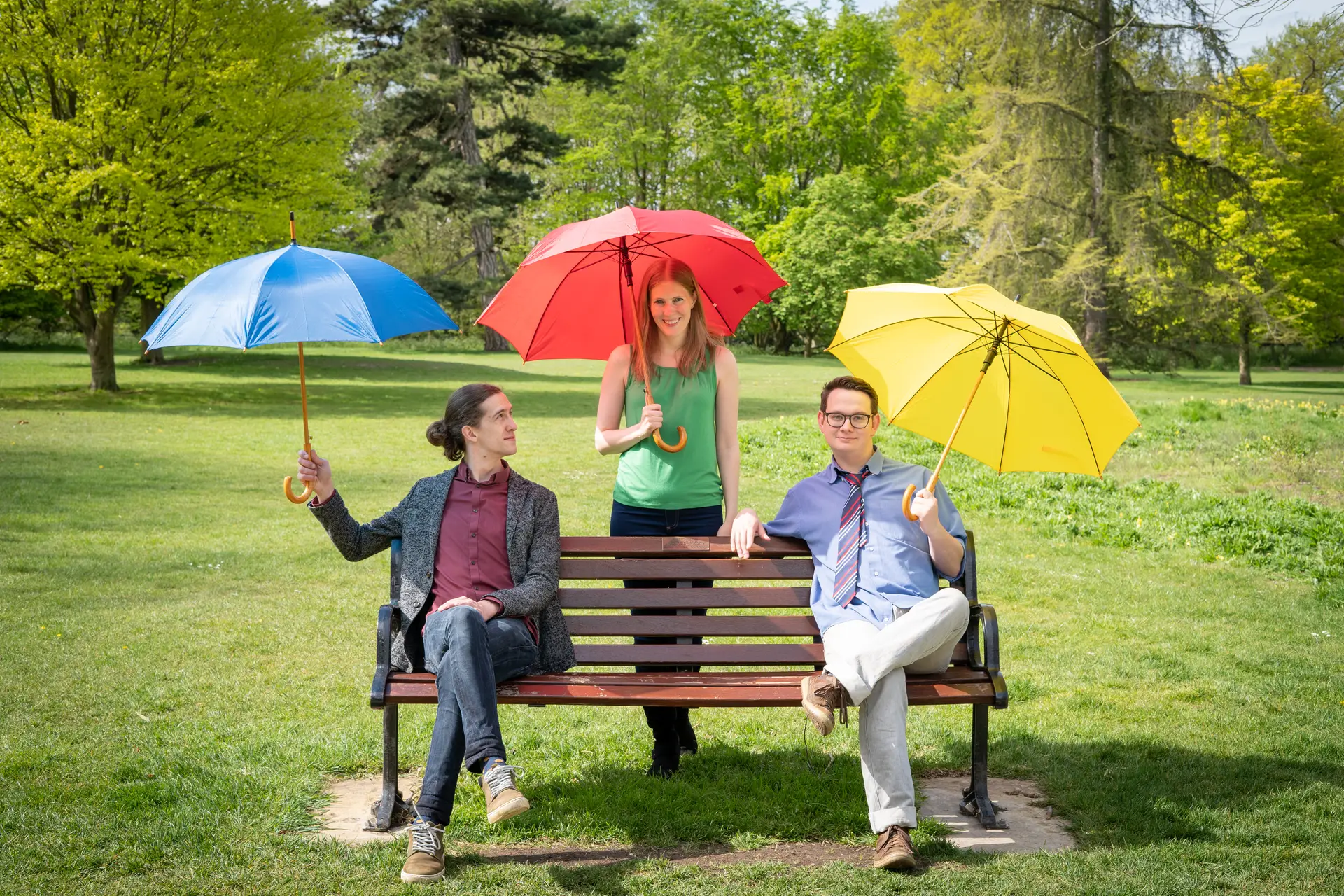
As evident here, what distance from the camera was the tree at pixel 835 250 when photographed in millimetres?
43844

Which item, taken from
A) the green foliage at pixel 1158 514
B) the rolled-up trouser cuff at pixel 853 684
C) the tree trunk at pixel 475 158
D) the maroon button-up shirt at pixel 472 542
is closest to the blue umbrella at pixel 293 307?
the maroon button-up shirt at pixel 472 542

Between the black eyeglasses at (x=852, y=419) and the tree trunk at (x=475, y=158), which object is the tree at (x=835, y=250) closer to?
the tree trunk at (x=475, y=158)

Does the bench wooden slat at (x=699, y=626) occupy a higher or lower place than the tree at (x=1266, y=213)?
lower

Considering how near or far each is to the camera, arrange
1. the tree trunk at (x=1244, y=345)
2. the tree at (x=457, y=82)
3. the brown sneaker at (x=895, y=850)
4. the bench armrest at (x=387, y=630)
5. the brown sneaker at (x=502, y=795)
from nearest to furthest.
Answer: the brown sneaker at (x=502, y=795) → the brown sneaker at (x=895, y=850) → the bench armrest at (x=387, y=630) → the tree trunk at (x=1244, y=345) → the tree at (x=457, y=82)

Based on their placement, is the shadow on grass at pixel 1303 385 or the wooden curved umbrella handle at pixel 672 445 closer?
the wooden curved umbrella handle at pixel 672 445

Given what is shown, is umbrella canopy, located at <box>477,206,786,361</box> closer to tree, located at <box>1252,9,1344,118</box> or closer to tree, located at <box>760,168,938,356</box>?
tree, located at <box>1252,9,1344,118</box>

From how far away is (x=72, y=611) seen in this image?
22.3ft

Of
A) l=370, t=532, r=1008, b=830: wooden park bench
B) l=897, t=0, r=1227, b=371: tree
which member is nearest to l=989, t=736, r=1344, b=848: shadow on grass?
l=370, t=532, r=1008, b=830: wooden park bench

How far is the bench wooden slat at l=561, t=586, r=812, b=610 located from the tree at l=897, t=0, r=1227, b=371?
23780 mm

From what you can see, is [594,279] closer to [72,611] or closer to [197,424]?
[72,611]

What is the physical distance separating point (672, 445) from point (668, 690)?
0.96 m

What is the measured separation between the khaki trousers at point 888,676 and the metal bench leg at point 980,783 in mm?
399

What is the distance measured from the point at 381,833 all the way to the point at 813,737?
199 cm

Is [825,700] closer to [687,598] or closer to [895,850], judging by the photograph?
[895,850]
